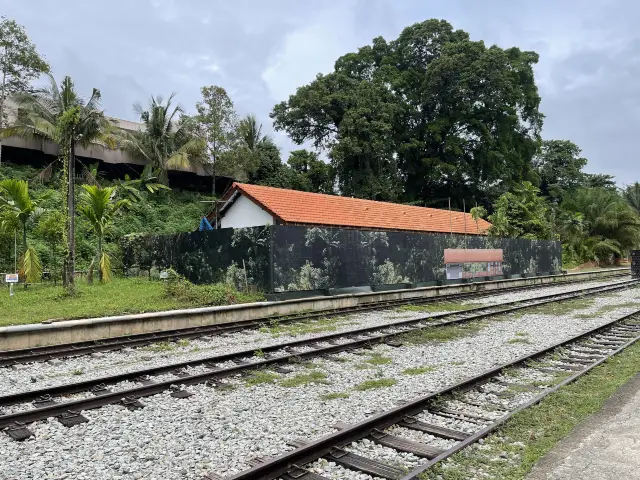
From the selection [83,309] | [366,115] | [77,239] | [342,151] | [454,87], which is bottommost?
[83,309]

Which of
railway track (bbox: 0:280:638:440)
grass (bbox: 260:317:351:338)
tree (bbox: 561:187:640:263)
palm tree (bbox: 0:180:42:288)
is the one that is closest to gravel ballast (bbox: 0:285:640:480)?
railway track (bbox: 0:280:638:440)

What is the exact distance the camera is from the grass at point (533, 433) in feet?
13.0

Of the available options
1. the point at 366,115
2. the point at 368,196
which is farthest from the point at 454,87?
the point at 368,196

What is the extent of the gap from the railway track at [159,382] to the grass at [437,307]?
4.02 metres

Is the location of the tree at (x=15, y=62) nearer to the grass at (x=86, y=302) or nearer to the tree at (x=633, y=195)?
the grass at (x=86, y=302)

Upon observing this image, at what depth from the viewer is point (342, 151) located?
37.3 meters

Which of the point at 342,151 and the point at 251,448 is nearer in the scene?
the point at 251,448

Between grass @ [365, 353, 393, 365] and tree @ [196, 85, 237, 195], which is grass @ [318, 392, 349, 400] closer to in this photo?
grass @ [365, 353, 393, 365]

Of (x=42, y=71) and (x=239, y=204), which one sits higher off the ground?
(x=42, y=71)

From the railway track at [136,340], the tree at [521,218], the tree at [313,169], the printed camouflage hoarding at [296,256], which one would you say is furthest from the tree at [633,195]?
the railway track at [136,340]

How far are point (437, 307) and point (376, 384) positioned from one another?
375 inches

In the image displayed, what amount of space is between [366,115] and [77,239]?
75.2ft

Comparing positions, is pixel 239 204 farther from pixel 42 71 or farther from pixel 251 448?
pixel 251 448

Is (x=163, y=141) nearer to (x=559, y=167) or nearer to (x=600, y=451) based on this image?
(x=600, y=451)
